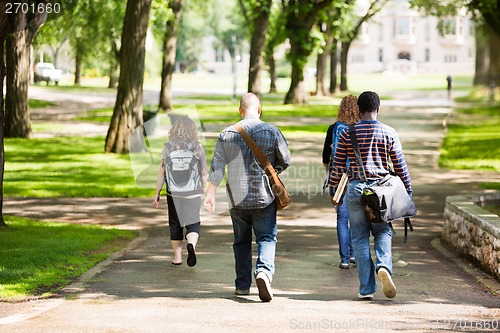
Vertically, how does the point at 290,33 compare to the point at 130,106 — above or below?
above

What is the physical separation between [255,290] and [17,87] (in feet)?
68.6

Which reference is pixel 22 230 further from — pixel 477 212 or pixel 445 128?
pixel 445 128

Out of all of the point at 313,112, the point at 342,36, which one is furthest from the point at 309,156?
the point at 342,36

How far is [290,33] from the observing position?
1844 inches

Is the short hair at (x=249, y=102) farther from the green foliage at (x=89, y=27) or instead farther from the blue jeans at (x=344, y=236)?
the green foliage at (x=89, y=27)

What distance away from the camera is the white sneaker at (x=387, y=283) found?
8.33 metres

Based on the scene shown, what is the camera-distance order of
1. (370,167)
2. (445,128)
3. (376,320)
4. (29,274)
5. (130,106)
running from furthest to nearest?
(445,128) → (130,106) → (29,274) → (370,167) → (376,320)

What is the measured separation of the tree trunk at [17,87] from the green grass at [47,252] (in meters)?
15.0

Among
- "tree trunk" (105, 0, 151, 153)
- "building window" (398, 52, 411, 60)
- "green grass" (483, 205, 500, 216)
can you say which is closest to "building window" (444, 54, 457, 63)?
"building window" (398, 52, 411, 60)

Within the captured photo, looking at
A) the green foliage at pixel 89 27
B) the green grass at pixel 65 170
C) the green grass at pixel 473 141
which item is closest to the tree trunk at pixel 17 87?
the green grass at pixel 65 170

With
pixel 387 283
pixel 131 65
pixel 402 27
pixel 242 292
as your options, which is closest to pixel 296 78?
pixel 131 65

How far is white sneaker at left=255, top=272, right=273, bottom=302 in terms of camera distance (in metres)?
8.38

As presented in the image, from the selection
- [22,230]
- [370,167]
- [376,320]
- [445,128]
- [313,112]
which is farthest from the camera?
[313,112]

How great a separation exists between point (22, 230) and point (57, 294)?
405cm
